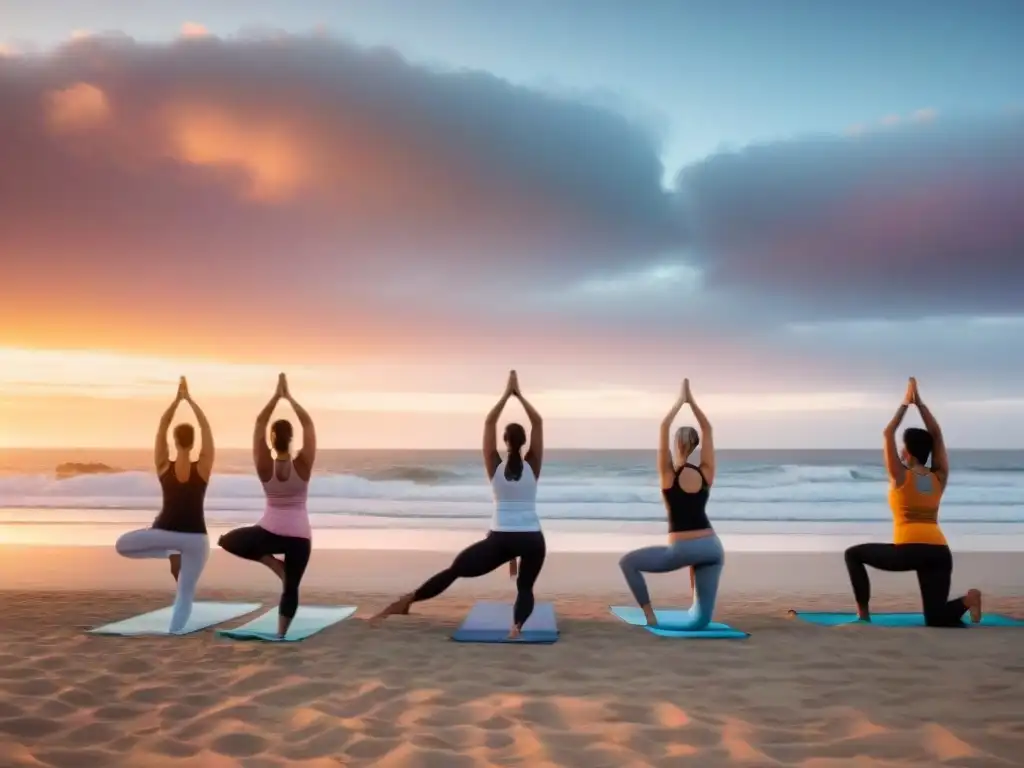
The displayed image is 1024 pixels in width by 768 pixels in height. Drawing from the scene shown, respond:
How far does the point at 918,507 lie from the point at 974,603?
0.74 m

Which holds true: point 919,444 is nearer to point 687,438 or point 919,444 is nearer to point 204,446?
point 687,438

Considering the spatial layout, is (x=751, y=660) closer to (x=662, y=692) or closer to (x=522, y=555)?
(x=662, y=692)

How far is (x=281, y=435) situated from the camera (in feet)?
18.3

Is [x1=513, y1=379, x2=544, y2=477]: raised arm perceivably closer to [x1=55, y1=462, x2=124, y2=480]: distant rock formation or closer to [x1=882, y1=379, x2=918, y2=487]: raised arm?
[x1=882, y1=379, x2=918, y2=487]: raised arm

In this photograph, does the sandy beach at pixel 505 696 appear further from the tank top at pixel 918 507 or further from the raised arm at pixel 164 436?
the raised arm at pixel 164 436

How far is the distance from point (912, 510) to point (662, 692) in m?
2.74

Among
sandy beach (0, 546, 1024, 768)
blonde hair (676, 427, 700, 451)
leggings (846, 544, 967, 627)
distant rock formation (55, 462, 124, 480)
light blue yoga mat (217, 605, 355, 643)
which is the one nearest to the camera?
sandy beach (0, 546, 1024, 768)

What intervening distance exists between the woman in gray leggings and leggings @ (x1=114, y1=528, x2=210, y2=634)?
2.82m

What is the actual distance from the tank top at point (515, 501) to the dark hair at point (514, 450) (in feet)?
0.10

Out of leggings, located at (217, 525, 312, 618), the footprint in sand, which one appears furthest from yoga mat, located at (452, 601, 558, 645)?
the footprint in sand

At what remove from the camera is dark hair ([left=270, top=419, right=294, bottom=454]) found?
5.56m

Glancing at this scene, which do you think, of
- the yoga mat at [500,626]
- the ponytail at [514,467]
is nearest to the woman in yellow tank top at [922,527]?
the yoga mat at [500,626]

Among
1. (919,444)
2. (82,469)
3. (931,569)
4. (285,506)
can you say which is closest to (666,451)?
(919,444)

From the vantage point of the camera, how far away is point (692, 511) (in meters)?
5.64
